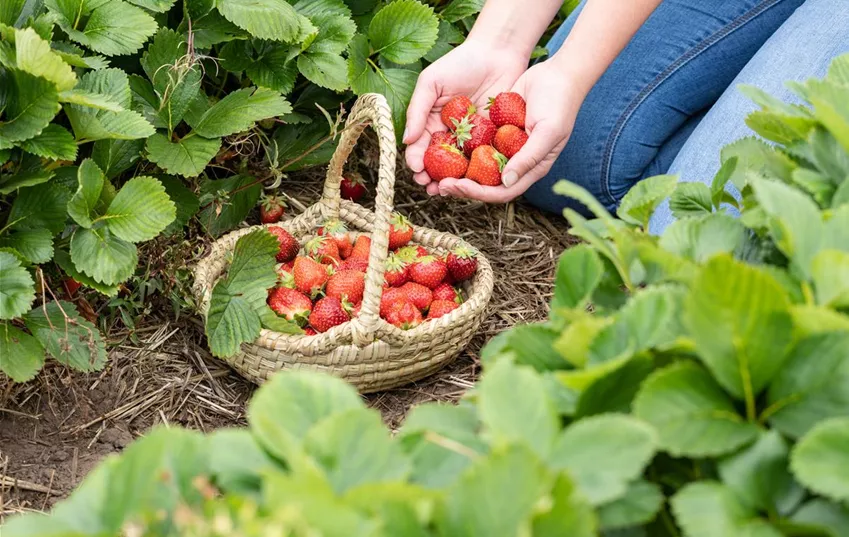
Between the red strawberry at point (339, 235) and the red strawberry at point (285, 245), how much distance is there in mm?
67

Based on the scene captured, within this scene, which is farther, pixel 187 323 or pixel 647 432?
pixel 187 323

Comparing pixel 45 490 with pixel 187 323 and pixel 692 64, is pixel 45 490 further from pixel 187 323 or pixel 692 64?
pixel 692 64

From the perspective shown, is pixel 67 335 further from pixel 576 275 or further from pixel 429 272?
pixel 576 275

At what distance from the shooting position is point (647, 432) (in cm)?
36

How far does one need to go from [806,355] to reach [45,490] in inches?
46.2

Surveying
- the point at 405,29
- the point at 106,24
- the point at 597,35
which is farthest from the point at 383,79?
the point at 106,24

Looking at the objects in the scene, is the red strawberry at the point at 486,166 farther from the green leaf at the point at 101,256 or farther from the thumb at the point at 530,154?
the green leaf at the point at 101,256

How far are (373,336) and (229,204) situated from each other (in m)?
0.48

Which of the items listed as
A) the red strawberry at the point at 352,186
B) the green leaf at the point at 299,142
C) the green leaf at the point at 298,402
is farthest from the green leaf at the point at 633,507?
the red strawberry at the point at 352,186

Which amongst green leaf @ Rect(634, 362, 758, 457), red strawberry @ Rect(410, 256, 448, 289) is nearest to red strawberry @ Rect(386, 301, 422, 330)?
red strawberry @ Rect(410, 256, 448, 289)

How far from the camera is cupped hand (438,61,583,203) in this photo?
159cm

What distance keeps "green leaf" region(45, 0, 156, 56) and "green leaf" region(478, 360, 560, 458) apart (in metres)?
1.14

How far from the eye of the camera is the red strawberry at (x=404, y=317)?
153 cm

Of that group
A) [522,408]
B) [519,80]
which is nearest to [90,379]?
[519,80]
